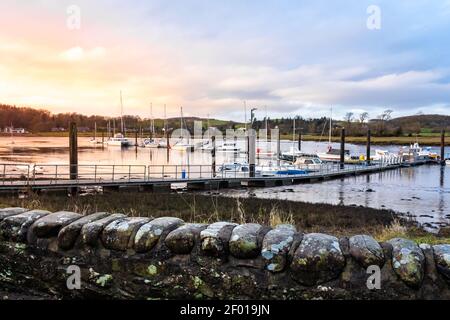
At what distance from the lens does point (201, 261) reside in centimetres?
409

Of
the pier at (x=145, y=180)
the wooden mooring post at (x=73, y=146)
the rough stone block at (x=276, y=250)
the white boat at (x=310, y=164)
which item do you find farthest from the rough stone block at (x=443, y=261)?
the white boat at (x=310, y=164)

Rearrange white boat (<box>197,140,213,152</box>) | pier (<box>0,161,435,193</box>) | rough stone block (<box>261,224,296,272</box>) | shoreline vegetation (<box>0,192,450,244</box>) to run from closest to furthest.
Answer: rough stone block (<box>261,224,296,272</box>), shoreline vegetation (<box>0,192,450,244</box>), pier (<box>0,161,435,193</box>), white boat (<box>197,140,213,152</box>)

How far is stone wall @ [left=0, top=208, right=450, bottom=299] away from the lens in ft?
Result: 12.2

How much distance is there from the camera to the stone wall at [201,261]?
3707 millimetres

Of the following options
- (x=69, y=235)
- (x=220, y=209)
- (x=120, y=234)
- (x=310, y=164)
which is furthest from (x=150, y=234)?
(x=310, y=164)

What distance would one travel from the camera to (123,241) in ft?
14.2

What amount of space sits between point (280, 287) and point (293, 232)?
24.0 inches

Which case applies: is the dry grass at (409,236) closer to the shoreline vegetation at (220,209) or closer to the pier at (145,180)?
the shoreline vegetation at (220,209)

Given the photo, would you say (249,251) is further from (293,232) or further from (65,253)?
(65,253)

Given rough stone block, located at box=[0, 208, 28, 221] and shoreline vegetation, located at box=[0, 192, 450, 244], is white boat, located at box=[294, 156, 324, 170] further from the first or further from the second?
rough stone block, located at box=[0, 208, 28, 221]

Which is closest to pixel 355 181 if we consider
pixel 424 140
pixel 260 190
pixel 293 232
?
pixel 260 190

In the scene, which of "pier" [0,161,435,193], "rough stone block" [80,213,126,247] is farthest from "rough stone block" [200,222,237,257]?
"pier" [0,161,435,193]
